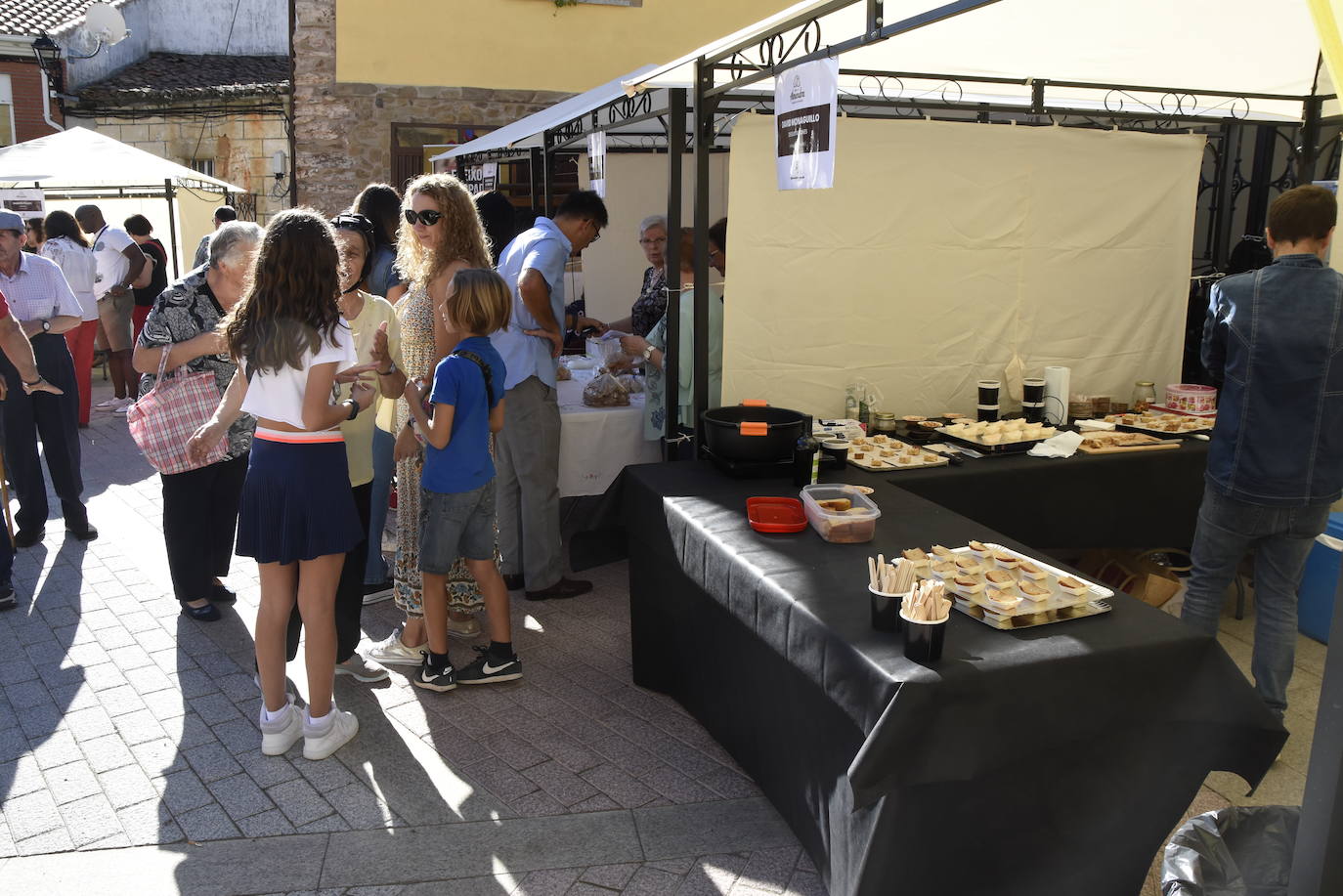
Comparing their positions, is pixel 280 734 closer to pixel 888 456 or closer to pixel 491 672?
pixel 491 672

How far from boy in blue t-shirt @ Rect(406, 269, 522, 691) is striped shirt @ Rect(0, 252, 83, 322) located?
3.01 metres

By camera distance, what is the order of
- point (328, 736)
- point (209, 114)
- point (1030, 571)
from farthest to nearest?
1. point (209, 114)
2. point (328, 736)
3. point (1030, 571)

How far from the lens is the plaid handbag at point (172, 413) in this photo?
3930 mm

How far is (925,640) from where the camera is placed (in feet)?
7.22

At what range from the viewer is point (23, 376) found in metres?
4.83

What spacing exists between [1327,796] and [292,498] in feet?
8.74

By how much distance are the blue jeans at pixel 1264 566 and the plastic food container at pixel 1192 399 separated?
1.74 m

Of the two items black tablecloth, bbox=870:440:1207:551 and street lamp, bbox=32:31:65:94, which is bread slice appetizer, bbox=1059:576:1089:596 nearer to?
black tablecloth, bbox=870:440:1207:551

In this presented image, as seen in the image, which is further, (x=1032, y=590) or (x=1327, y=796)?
(x=1032, y=590)

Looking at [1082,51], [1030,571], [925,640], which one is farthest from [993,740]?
[1082,51]

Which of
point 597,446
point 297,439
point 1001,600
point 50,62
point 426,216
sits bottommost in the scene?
point 597,446

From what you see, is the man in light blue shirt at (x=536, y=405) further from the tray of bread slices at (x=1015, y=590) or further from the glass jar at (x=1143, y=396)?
the glass jar at (x=1143, y=396)

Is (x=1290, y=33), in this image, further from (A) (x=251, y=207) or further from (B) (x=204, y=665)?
(A) (x=251, y=207)

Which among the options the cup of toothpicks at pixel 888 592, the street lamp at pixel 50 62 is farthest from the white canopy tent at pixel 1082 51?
the street lamp at pixel 50 62
